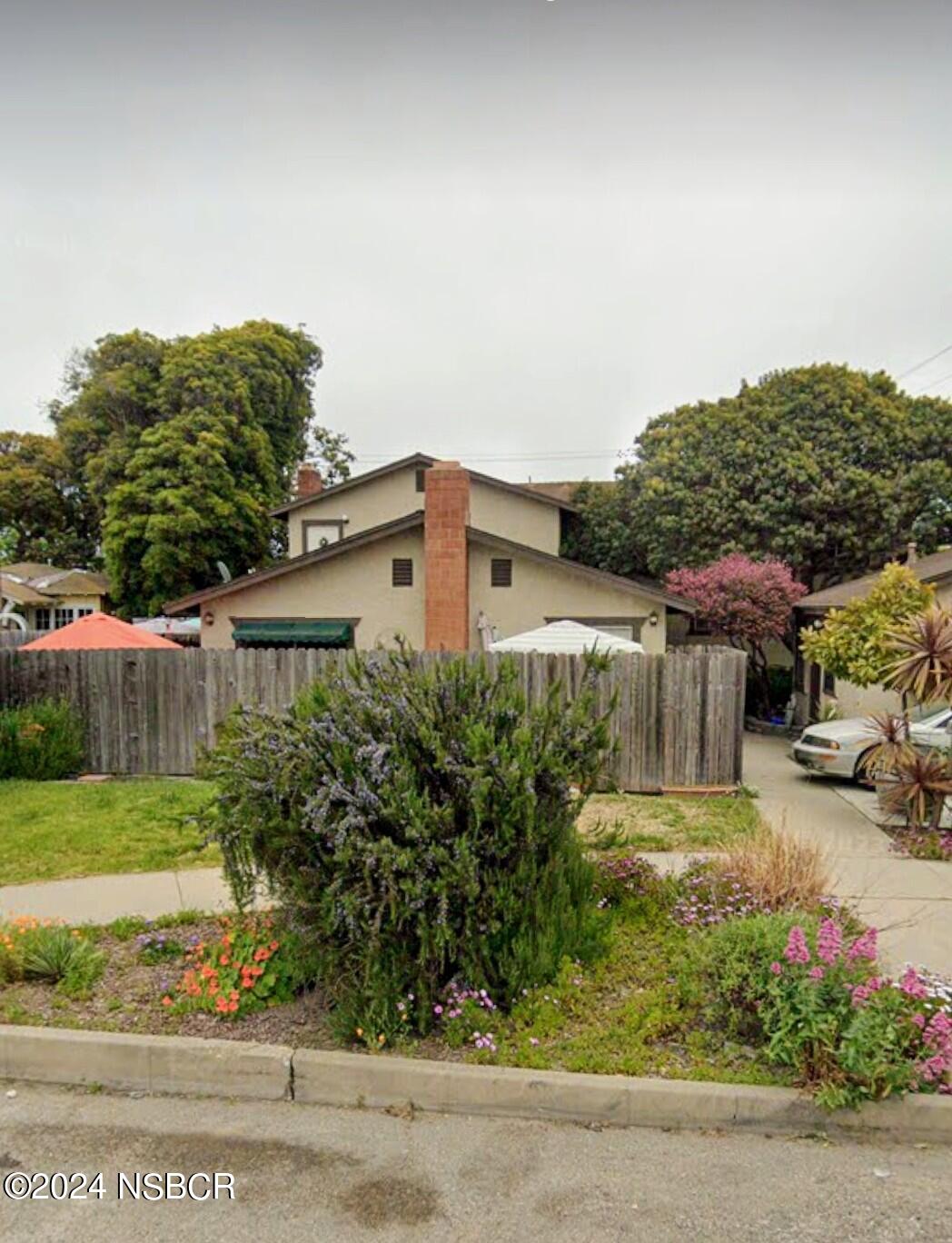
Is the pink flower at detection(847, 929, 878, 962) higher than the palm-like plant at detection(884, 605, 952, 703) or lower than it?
→ lower

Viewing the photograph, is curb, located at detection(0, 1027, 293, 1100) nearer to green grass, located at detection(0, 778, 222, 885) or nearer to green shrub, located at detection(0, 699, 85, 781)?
green grass, located at detection(0, 778, 222, 885)

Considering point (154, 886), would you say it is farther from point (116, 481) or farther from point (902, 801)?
point (116, 481)

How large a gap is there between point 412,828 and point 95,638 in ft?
34.8

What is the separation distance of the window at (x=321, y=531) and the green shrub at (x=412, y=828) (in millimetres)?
20097

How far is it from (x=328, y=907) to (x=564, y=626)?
9941 mm

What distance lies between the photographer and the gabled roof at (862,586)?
49.9 ft

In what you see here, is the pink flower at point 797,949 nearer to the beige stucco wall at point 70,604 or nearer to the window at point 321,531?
the window at point 321,531

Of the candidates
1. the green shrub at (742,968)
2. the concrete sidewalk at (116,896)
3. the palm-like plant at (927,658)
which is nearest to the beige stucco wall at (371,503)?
the palm-like plant at (927,658)

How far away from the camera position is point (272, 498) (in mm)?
29703

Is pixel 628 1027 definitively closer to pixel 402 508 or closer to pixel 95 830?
pixel 95 830

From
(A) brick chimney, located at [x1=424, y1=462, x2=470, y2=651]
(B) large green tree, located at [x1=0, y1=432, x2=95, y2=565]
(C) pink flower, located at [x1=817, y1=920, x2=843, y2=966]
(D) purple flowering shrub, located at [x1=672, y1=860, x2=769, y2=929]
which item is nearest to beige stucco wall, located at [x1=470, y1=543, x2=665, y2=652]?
(A) brick chimney, located at [x1=424, y1=462, x2=470, y2=651]

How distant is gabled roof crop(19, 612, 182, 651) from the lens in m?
12.5

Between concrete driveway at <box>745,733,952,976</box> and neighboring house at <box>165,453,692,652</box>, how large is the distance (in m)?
5.99

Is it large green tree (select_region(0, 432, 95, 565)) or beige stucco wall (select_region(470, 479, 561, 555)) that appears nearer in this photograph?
beige stucco wall (select_region(470, 479, 561, 555))
